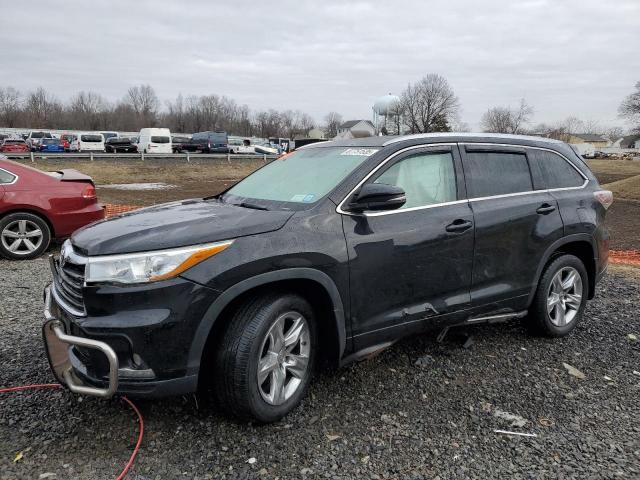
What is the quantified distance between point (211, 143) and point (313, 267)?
1779 inches

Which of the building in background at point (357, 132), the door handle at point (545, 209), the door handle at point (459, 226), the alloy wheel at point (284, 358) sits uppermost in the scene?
the building in background at point (357, 132)

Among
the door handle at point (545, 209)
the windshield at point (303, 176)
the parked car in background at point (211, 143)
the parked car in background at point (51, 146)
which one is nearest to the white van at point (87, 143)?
the parked car in background at point (51, 146)

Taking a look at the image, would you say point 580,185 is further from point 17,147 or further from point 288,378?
point 17,147

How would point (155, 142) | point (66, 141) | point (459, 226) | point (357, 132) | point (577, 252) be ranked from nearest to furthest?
point (459, 226) < point (577, 252) < point (357, 132) < point (155, 142) < point (66, 141)

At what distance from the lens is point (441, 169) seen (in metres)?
3.74

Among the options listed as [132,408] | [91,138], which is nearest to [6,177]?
[132,408]

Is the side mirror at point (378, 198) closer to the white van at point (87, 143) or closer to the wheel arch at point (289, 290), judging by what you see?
the wheel arch at point (289, 290)

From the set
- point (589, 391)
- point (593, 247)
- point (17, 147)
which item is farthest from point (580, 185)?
point (17, 147)

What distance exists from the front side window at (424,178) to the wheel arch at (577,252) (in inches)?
44.3

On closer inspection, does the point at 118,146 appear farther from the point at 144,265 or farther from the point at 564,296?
the point at 144,265

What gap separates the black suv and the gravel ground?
270 mm

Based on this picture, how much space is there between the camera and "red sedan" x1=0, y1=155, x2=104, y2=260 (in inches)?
268

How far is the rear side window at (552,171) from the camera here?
4.30m

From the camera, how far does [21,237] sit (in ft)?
22.5
